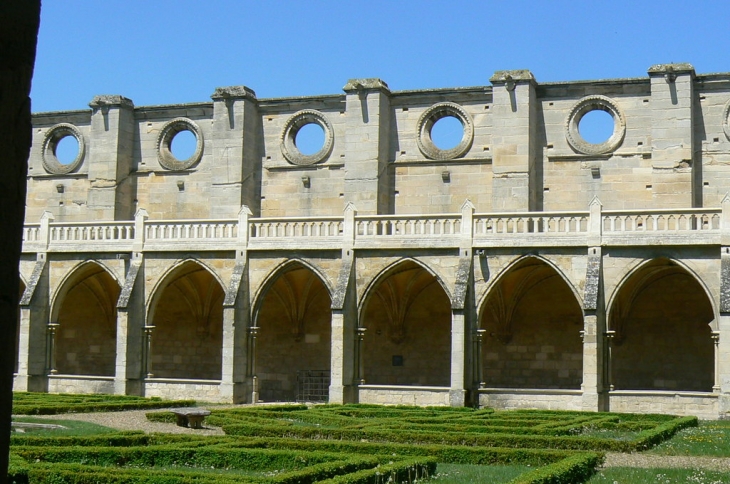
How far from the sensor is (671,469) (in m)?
15.5

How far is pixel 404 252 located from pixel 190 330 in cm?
1119

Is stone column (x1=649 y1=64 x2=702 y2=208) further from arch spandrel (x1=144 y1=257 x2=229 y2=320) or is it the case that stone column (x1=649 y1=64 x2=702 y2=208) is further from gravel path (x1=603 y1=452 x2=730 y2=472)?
gravel path (x1=603 y1=452 x2=730 y2=472)

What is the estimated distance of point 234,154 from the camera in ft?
129

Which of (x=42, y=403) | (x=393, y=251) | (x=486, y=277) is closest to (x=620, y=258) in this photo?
(x=486, y=277)

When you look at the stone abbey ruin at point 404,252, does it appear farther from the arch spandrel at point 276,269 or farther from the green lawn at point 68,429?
the green lawn at point 68,429

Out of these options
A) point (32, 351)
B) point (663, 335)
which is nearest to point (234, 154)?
point (32, 351)

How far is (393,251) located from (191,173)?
11.4 m

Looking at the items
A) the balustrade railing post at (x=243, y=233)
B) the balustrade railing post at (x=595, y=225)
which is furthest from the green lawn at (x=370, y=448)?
the balustrade railing post at (x=243, y=233)

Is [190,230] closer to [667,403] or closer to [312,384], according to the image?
[312,384]

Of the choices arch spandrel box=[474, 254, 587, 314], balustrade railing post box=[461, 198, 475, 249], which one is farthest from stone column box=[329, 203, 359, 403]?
arch spandrel box=[474, 254, 587, 314]

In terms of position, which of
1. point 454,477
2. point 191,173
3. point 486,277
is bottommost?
point 454,477

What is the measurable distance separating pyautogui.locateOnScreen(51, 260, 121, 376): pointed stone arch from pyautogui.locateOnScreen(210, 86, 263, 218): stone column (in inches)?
227

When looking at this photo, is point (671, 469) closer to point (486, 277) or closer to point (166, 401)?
point (486, 277)

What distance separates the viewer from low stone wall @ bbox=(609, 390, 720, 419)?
28734mm
